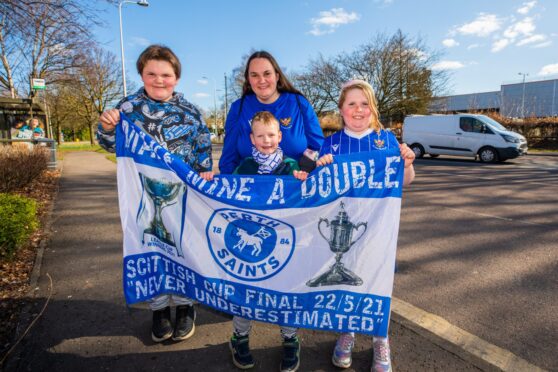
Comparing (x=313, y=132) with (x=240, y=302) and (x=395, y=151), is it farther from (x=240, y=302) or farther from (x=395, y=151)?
(x=240, y=302)

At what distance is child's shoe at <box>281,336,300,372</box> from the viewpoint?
238cm

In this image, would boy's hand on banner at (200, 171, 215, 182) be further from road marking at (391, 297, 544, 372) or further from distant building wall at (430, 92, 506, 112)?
distant building wall at (430, 92, 506, 112)

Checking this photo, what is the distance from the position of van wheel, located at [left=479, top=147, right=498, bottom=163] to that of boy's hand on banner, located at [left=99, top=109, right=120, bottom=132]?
54.1 feet

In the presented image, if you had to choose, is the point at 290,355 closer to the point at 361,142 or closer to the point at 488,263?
the point at 361,142

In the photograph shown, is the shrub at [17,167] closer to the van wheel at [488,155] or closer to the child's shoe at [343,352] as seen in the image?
the child's shoe at [343,352]

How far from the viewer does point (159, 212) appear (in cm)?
266

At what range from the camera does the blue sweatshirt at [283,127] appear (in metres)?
2.64

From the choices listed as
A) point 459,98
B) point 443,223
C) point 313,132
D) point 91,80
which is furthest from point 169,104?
point 459,98

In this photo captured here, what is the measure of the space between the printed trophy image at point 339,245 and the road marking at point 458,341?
0.94 metres

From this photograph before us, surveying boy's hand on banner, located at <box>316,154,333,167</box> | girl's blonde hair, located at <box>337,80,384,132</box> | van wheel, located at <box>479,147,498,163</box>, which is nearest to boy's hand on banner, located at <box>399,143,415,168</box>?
girl's blonde hair, located at <box>337,80,384,132</box>

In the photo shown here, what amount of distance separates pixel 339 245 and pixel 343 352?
2.55 feet

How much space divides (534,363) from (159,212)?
2948 millimetres

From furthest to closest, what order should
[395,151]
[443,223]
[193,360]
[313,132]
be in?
→ [443,223] → [313,132] → [193,360] → [395,151]

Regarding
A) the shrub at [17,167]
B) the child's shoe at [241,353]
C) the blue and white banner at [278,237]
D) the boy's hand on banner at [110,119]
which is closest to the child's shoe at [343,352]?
the blue and white banner at [278,237]
